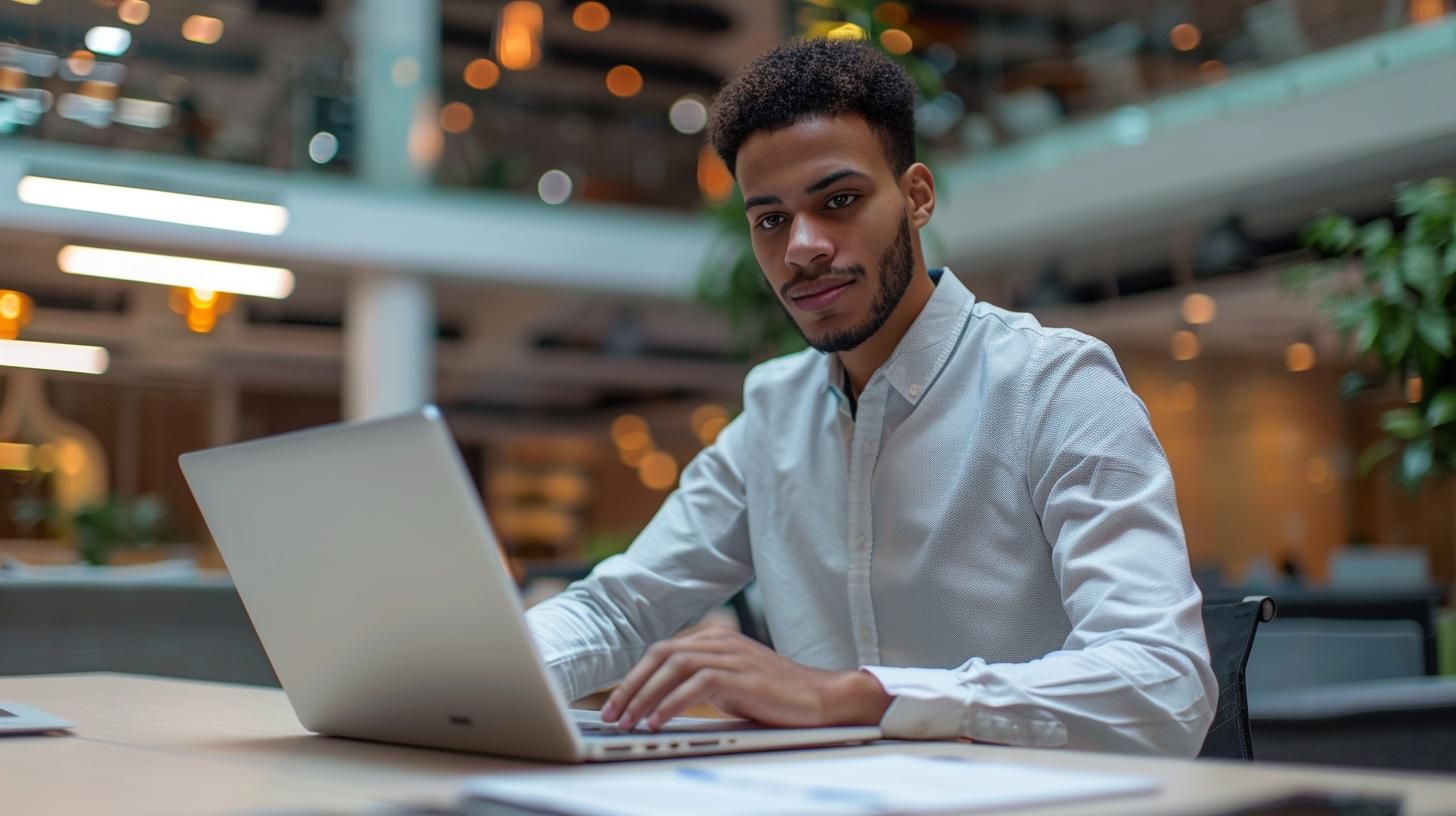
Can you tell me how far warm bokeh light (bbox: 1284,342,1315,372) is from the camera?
1159 centimetres

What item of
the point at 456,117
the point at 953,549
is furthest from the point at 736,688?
the point at 456,117

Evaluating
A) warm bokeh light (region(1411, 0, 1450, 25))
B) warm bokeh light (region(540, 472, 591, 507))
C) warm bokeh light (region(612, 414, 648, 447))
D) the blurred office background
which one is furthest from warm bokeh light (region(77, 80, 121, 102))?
warm bokeh light (region(540, 472, 591, 507))

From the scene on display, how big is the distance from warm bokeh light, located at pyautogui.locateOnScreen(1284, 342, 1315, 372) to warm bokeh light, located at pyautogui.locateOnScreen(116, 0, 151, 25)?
8734mm

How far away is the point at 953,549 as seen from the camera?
146 centimetres

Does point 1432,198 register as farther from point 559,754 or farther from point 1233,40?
point 1233,40

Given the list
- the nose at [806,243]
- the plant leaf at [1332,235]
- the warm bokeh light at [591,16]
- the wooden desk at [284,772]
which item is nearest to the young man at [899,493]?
the nose at [806,243]

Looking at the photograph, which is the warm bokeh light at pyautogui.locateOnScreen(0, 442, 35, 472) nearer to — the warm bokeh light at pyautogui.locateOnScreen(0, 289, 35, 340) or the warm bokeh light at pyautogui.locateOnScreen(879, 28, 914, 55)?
the warm bokeh light at pyautogui.locateOnScreen(0, 289, 35, 340)

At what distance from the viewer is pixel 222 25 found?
9.51 metres

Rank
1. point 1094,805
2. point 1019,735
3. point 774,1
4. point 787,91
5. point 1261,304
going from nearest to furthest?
point 1094,805
point 1019,735
point 787,91
point 1261,304
point 774,1

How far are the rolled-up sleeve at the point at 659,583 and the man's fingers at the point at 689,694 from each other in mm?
421

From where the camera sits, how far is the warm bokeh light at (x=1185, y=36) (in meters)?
8.02

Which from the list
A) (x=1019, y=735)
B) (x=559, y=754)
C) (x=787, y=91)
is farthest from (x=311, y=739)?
(x=787, y=91)

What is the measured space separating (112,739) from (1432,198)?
331cm

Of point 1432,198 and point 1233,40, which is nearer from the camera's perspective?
point 1432,198
